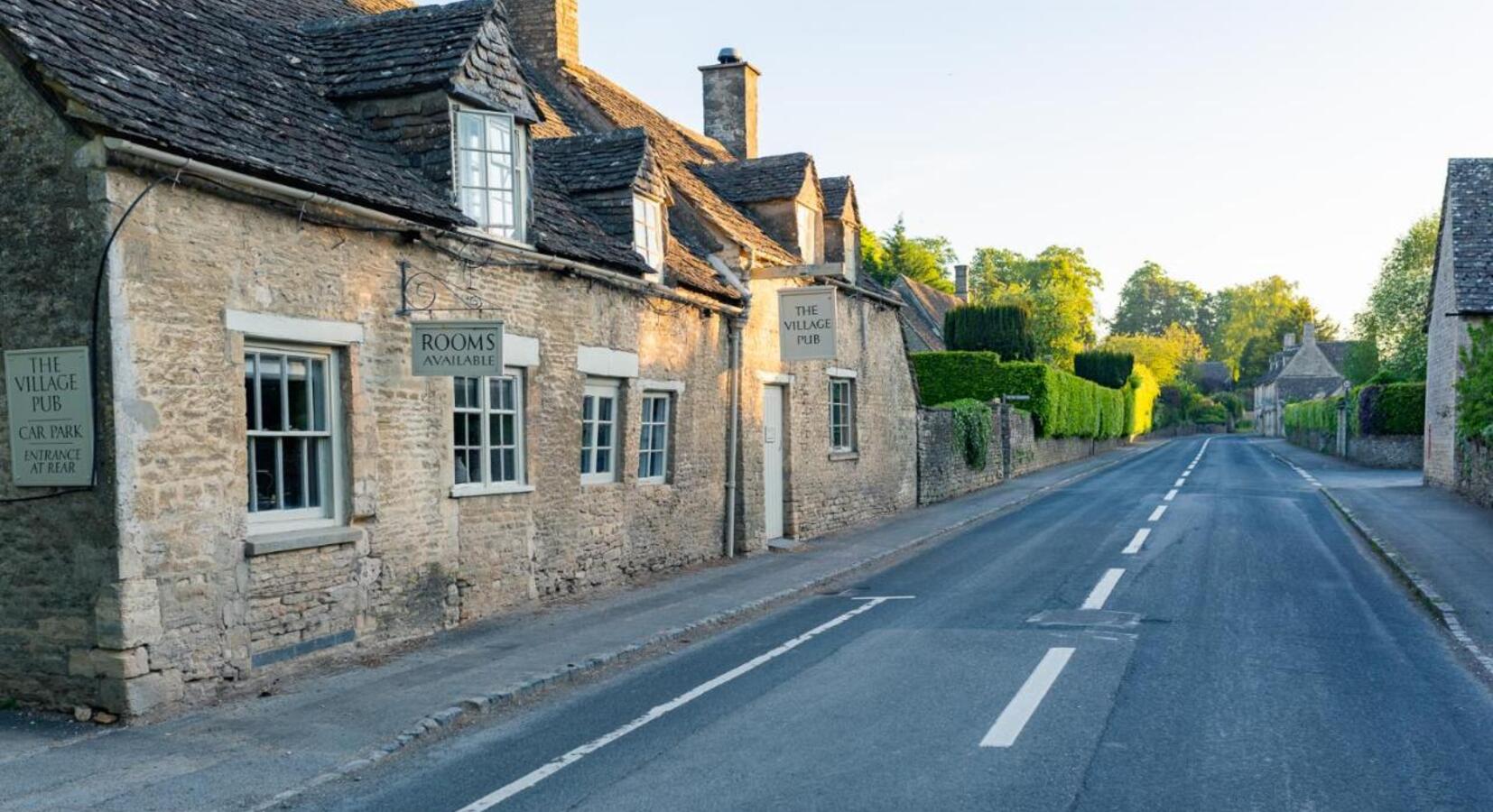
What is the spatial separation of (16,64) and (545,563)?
24.6ft

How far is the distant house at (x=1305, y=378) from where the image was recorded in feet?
349

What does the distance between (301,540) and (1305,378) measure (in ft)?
369

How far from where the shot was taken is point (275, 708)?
29.2ft

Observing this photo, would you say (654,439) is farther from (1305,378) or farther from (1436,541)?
(1305,378)

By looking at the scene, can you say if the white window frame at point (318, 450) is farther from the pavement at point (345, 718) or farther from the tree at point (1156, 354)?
the tree at point (1156, 354)

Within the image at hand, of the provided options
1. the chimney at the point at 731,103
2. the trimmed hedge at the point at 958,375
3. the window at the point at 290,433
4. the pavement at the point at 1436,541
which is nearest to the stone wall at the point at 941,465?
the chimney at the point at 731,103

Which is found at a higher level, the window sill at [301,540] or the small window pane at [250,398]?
the small window pane at [250,398]

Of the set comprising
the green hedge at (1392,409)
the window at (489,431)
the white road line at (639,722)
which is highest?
the window at (489,431)

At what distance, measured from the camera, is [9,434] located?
29.7 ft

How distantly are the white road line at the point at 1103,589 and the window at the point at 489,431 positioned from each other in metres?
6.56

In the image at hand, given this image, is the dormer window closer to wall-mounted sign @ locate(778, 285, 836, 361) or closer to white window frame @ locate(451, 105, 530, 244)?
wall-mounted sign @ locate(778, 285, 836, 361)

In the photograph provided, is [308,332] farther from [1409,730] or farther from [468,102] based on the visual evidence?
[1409,730]

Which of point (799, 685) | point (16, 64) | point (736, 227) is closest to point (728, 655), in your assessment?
point (799, 685)

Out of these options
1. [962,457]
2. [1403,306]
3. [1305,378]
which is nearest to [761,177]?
[962,457]
